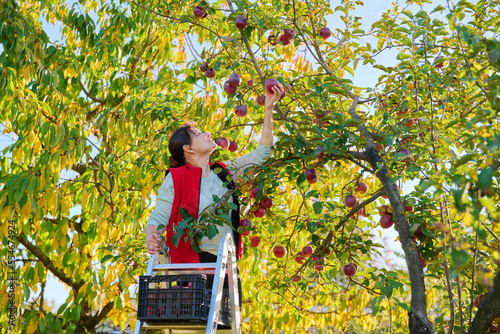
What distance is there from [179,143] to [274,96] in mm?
553

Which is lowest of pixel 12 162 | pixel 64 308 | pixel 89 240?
pixel 64 308

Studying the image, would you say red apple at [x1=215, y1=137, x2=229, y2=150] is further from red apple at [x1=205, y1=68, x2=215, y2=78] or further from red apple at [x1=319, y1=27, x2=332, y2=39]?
red apple at [x1=319, y1=27, x2=332, y2=39]

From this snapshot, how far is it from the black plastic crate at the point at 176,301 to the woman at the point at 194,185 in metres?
0.23

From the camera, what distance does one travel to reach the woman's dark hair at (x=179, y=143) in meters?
2.40

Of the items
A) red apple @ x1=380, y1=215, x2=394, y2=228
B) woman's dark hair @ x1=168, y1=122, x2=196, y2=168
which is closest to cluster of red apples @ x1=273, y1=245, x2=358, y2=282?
red apple @ x1=380, y1=215, x2=394, y2=228

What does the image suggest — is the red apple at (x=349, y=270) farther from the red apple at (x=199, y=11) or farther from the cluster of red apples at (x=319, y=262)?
the red apple at (x=199, y=11)

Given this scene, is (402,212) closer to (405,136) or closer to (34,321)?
(405,136)

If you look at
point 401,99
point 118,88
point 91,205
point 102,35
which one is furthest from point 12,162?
point 401,99

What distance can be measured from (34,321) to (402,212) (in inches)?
112

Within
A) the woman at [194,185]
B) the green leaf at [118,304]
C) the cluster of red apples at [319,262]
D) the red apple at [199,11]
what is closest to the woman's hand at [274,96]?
the woman at [194,185]

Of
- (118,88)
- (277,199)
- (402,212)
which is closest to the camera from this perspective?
(402,212)

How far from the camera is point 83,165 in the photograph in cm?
475

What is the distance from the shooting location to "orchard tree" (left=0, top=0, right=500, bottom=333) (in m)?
1.92

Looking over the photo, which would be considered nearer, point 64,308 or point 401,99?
point 401,99
